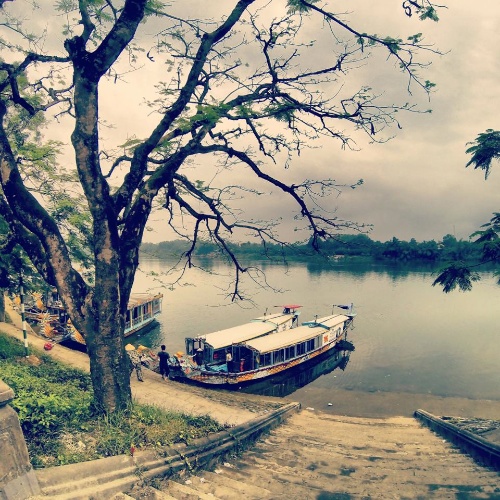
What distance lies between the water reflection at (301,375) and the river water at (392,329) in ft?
1.57

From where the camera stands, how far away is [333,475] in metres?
6.11

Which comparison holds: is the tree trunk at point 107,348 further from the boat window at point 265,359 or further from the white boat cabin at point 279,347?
the boat window at point 265,359

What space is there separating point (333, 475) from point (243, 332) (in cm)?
1838

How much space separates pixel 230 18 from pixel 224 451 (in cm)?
671

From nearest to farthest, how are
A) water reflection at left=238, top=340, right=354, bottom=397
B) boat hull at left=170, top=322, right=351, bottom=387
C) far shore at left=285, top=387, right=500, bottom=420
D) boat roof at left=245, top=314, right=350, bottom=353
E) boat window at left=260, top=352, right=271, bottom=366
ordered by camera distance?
far shore at left=285, top=387, right=500, bottom=420, boat hull at left=170, top=322, right=351, bottom=387, water reflection at left=238, top=340, right=354, bottom=397, boat window at left=260, top=352, right=271, bottom=366, boat roof at left=245, top=314, right=350, bottom=353

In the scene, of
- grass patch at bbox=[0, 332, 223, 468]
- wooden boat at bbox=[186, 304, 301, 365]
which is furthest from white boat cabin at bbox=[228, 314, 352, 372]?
grass patch at bbox=[0, 332, 223, 468]

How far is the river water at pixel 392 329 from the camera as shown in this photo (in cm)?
2142

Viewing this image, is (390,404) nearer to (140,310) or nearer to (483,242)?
(483,242)

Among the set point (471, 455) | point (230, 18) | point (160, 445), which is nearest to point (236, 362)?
point (471, 455)

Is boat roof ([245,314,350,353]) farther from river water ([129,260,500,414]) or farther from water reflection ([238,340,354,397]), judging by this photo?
river water ([129,260,500,414])

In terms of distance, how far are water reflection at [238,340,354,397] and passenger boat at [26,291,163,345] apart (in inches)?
432

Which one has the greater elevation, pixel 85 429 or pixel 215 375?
pixel 85 429

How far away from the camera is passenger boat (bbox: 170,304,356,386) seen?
2017cm

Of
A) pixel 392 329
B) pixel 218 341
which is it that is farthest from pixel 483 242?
pixel 392 329
